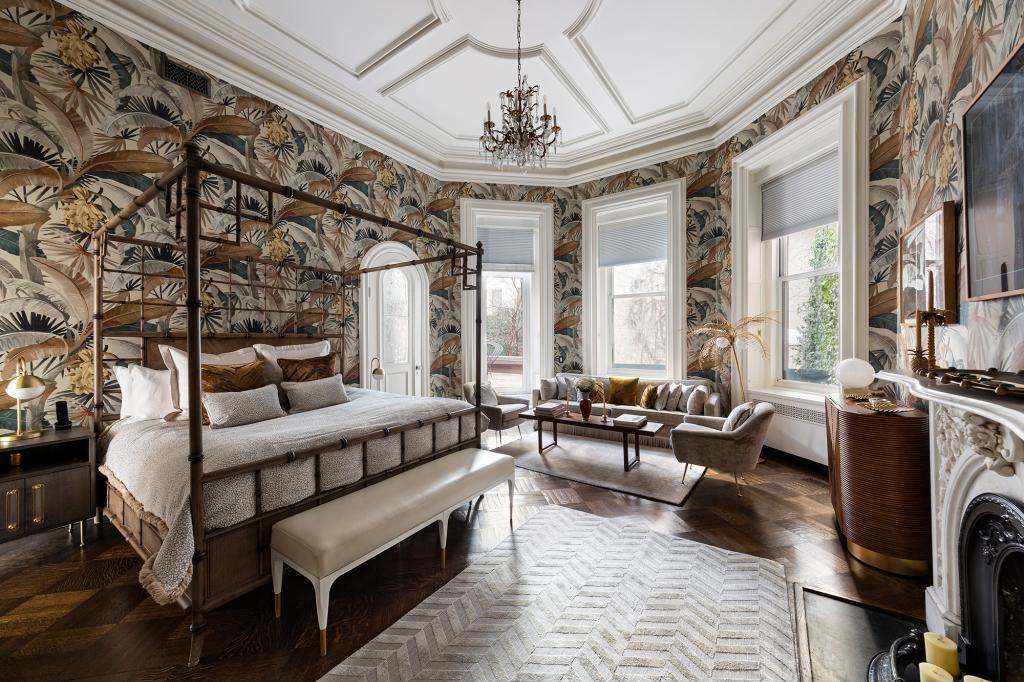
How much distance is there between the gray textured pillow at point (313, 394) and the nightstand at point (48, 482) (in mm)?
1157

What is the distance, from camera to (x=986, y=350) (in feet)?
5.49

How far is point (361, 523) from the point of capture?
198cm

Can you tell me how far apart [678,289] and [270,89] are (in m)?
5.06

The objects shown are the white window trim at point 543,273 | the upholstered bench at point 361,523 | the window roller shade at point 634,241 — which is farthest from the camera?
the white window trim at point 543,273

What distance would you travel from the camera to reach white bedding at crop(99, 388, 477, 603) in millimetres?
1764

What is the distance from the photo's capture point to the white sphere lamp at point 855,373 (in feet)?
8.94

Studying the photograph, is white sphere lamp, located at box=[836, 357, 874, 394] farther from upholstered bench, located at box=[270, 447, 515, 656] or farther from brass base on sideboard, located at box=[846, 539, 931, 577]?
upholstered bench, located at box=[270, 447, 515, 656]

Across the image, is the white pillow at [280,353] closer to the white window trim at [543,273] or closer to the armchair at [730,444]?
the white window trim at [543,273]

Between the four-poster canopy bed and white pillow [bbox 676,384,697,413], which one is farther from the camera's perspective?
white pillow [bbox 676,384,697,413]

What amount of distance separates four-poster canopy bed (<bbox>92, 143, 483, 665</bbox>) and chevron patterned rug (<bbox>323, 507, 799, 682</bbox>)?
777 mm

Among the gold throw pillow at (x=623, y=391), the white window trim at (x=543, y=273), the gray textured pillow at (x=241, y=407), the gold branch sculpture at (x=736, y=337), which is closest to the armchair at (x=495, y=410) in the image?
the white window trim at (x=543, y=273)

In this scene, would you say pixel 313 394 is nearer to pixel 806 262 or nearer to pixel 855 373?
pixel 855 373

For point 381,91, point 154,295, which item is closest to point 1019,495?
point 154,295

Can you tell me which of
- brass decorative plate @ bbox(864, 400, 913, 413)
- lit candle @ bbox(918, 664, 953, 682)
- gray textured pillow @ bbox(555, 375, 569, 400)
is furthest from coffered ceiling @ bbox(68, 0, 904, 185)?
lit candle @ bbox(918, 664, 953, 682)
